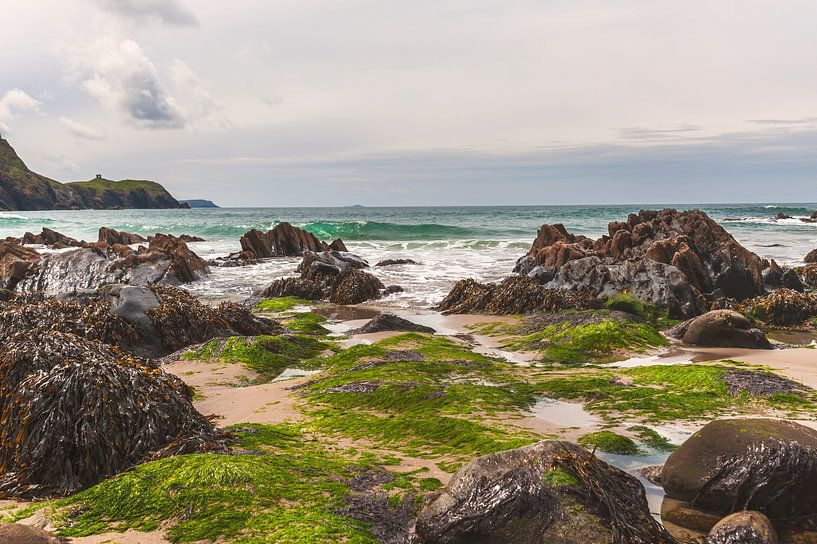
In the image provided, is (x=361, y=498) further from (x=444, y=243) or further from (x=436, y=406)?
(x=444, y=243)

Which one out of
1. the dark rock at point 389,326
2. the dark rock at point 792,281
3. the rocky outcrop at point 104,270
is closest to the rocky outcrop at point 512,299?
the dark rock at point 389,326

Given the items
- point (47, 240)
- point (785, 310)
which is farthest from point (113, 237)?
point (785, 310)

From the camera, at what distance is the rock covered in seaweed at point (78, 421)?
414 cm

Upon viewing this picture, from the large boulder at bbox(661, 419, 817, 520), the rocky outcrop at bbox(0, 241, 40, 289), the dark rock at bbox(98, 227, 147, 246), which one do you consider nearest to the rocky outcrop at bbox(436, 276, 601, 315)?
the large boulder at bbox(661, 419, 817, 520)

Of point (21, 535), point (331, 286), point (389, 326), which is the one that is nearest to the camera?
point (21, 535)

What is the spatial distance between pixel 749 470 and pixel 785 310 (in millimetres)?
10894

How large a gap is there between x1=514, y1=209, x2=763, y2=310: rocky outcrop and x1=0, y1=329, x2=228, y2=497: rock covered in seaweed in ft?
38.1

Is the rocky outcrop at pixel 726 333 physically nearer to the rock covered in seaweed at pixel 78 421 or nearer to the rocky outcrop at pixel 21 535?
the rock covered in seaweed at pixel 78 421

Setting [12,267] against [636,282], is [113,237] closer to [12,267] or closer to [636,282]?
[12,267]

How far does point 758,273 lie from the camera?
1675 cm

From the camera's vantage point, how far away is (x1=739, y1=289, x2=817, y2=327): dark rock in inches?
499

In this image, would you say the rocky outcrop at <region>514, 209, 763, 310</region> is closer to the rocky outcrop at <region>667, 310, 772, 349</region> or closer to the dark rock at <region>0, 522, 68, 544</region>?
the rocky outcrop at <region>667, 310, 772, 349</region>

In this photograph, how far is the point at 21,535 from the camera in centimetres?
287

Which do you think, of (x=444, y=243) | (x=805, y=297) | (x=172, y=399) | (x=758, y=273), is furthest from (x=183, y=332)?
(x=444, y=243)
